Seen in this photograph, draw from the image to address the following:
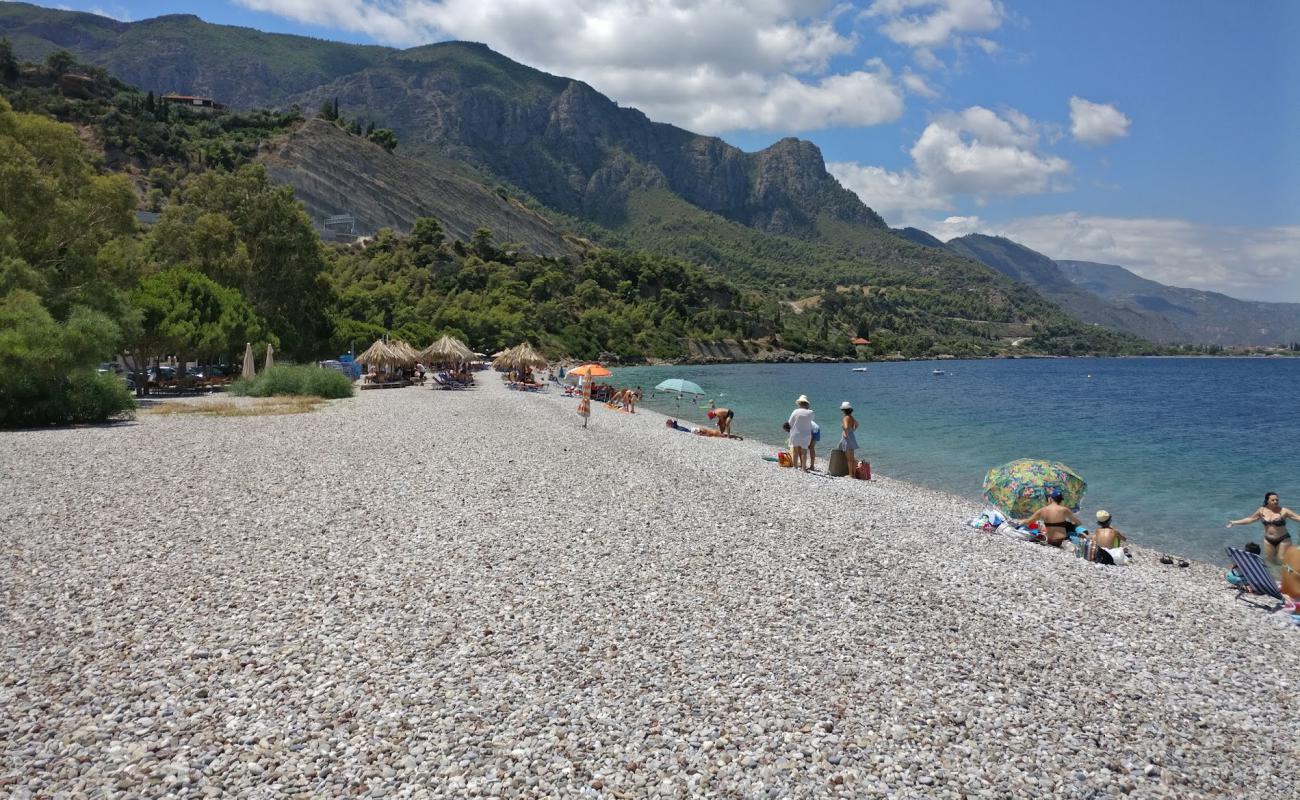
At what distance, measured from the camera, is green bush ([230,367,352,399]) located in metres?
30.8

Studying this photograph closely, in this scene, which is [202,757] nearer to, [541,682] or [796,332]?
[541,682]

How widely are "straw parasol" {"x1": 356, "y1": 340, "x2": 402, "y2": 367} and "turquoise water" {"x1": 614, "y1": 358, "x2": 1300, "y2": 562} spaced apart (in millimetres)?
14874

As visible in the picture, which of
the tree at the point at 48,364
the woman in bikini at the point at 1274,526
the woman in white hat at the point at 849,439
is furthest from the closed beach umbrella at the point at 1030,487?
the tree at the point at 48,364

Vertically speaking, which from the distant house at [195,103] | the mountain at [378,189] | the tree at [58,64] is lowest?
the mountain at [378,189]

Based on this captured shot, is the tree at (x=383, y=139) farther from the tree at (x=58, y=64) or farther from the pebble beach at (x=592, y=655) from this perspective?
Answer: the pebble beach at (x=592, y=655)

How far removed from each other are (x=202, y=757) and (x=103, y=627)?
2.62 m

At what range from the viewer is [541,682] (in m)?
5.36

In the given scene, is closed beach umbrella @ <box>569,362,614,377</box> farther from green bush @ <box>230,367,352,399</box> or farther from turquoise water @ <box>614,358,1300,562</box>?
green bush @ <box>230,367,352,399</box>

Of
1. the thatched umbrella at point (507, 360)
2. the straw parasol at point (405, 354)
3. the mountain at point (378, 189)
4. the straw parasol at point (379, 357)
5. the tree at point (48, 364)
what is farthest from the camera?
the mountain at point (378, 189)

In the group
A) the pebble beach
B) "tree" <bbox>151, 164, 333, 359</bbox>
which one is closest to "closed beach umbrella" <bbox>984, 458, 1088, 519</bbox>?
the pebble beach

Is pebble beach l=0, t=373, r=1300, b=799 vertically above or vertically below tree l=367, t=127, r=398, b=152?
below

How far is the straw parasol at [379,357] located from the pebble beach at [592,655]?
1190 inches

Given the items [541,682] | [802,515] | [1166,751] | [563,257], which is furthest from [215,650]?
[563,257]

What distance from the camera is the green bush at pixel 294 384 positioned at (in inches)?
1214
